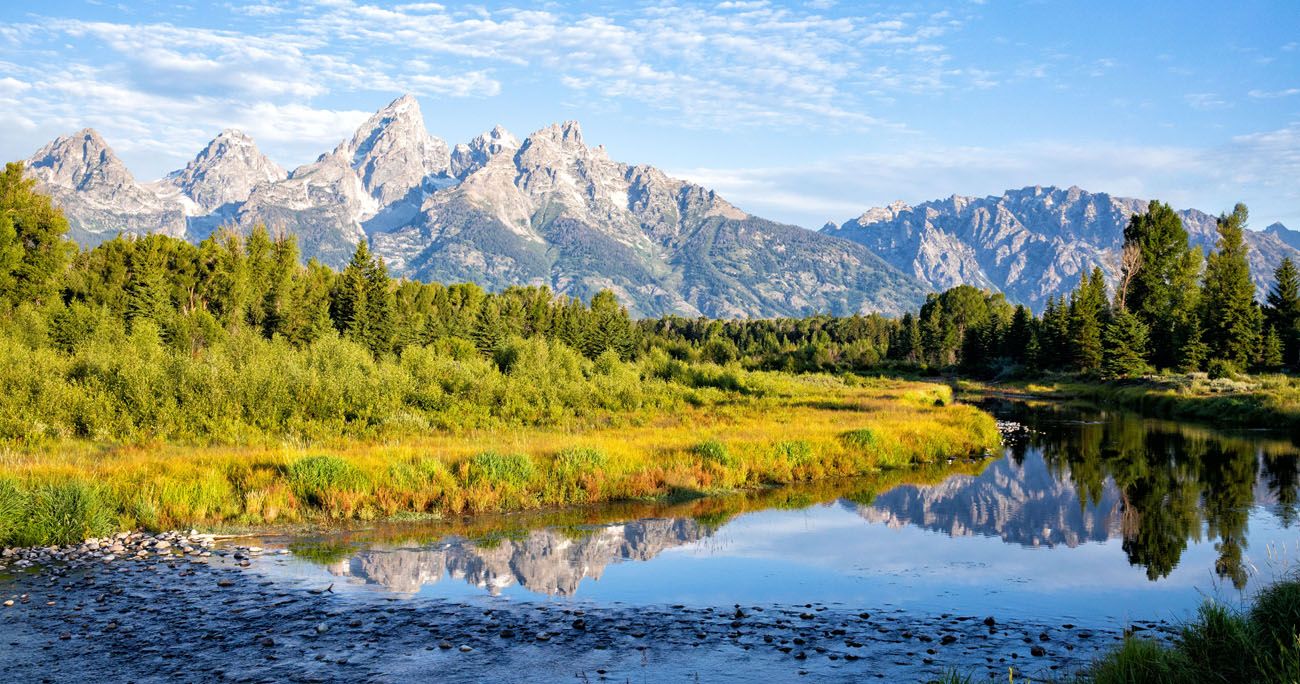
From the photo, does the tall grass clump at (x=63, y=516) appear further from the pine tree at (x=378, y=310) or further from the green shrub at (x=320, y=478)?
the pine tree at (x=378, y=310)

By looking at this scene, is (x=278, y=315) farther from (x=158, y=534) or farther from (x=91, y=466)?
(x=158, y=534)

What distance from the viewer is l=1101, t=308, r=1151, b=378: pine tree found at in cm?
8156

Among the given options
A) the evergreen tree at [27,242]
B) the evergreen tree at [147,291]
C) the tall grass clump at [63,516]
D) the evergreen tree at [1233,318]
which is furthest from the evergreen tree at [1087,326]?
the evergreen tree at [27,242]

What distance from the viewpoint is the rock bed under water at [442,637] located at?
11.5 m

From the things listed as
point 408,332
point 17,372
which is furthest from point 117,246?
point 17,372

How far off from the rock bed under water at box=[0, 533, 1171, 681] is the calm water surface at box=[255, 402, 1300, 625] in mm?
1007

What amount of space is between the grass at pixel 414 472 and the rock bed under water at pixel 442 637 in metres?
3.72

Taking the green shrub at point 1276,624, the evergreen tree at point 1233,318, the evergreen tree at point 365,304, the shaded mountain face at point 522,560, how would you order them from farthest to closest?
1. the evergreen tree at point 365,304
2. the evergreen tree at point 1233,318
3. the shaded mountain face at point 522,560
4. the green shrub at point 1276,624

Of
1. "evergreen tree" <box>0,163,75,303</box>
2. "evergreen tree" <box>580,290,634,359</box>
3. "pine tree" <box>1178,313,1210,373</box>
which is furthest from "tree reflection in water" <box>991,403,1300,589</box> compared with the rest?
"evergreen tree" <box>0,163,75,303</box>

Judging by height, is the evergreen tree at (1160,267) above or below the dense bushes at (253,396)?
above

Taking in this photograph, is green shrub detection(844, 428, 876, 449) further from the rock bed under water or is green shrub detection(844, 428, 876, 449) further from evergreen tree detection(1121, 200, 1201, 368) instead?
evergreen tree detection(1121, 200, 1201, 368)

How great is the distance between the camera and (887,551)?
67.2ft

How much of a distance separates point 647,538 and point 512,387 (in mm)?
26878

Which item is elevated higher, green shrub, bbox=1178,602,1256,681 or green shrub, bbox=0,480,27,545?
green shrub, bbox=1178,602,1256,681
